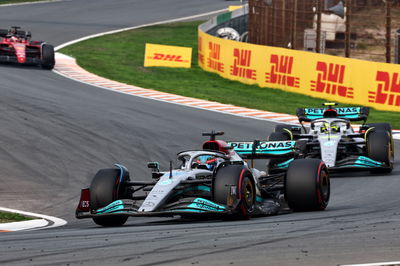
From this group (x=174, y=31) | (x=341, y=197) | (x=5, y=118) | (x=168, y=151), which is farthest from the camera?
(x=174, y=31)

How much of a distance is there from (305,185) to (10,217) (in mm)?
4838

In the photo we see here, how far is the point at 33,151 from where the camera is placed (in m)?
19.9

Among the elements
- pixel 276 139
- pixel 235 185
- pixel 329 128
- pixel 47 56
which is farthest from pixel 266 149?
pixel 47 56

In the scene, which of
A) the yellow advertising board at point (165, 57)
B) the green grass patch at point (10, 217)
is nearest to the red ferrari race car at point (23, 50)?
the yellow advertising board at point (165, 57)

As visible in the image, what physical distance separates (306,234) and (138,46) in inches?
1439

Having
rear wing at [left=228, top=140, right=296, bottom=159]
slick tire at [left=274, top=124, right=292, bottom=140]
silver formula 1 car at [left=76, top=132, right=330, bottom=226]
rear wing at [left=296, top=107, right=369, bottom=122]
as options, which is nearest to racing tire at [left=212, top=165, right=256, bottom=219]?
silver formula 1 car at [left=76, top=132, right=330, bottom=226]

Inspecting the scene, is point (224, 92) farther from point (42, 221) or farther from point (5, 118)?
point (42, 221)

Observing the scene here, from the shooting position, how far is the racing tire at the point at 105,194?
13.4 metres

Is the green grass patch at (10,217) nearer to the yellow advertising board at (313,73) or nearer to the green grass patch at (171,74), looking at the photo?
the green grass patch at (171,74)

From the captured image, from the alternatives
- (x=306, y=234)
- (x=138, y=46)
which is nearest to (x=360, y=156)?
(x=306, y=234)

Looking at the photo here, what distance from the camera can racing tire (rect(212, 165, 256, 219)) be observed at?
12.6m

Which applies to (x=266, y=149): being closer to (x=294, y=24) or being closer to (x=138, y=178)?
(x=138, y=178)

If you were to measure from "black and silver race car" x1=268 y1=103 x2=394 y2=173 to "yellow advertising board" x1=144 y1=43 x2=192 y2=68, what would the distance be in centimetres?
1967

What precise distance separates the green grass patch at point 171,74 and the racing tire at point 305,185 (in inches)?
513
